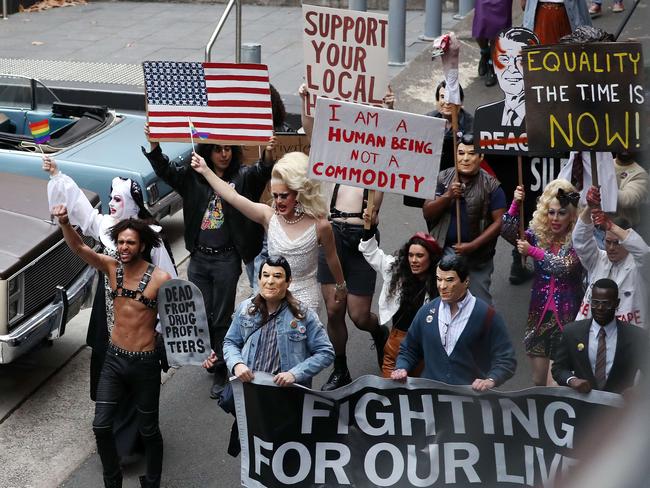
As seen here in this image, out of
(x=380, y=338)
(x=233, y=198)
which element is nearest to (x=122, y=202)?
(x=233, y=198)

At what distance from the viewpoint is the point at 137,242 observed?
5.37m

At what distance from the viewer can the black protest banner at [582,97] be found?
211 inches

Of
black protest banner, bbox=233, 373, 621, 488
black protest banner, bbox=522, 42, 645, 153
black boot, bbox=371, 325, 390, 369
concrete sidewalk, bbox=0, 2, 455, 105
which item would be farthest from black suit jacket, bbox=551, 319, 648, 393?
concrete sidewalk, bbox=0, 2, 455, 105

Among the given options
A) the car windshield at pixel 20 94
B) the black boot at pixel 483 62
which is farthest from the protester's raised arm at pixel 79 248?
the black boot at pixel 483 62

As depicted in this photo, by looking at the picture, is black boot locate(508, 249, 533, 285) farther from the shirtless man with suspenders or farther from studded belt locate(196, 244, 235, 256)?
the shirtless man with suspenders

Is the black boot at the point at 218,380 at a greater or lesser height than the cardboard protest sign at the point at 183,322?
lesser

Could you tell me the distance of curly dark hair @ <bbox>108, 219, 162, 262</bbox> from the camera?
5.39 meters

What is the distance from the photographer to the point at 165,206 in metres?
9.39

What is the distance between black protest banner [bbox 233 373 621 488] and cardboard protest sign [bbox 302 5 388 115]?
2.54 meters

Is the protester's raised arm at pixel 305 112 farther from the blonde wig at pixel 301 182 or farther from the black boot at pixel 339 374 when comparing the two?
the black boot at pixel 339 374

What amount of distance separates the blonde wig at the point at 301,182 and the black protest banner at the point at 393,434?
1.28 m

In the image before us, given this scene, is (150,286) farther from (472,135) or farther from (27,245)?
Answer: (472,135)

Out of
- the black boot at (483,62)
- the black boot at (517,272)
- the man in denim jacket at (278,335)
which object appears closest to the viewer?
the man in denim jacket at (278,335)

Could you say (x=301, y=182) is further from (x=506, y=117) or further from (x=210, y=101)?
(x=506, y=117)
